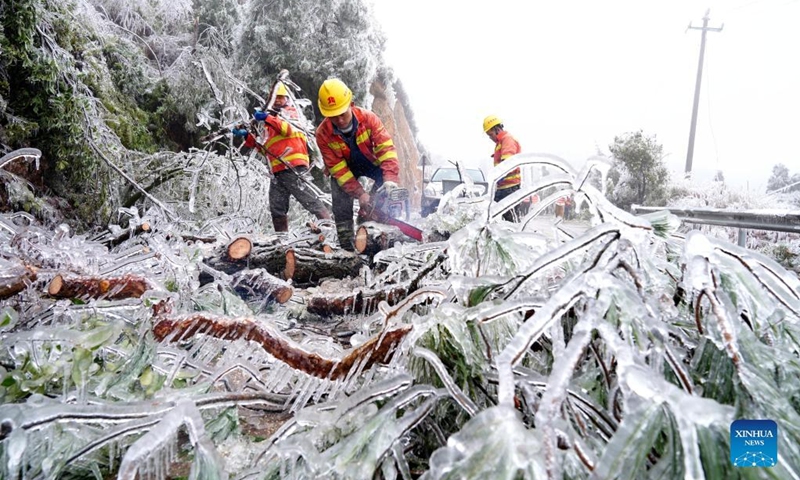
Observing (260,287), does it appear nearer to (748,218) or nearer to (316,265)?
(316,265)

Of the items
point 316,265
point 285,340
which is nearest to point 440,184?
point 316,265

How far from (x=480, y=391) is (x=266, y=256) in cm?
339

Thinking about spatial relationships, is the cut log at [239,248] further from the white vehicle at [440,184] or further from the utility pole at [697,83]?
the utility pole at [697,83]

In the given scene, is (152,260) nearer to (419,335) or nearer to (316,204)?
(419,335)

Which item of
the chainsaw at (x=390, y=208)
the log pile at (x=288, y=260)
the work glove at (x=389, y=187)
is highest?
the work glove at (x=389, y=187)

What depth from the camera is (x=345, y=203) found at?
194 inches

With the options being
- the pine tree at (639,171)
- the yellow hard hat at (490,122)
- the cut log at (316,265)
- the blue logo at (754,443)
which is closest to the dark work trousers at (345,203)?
the cut log at (316,265)

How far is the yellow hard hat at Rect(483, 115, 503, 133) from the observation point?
243 inches

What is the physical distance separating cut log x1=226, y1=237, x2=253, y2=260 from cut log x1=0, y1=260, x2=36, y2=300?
6.10ft

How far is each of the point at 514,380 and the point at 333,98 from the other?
4.19m

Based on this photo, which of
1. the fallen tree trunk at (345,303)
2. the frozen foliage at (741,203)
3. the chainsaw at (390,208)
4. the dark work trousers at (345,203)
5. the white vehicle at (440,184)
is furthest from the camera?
the white vehicle at (440,184)

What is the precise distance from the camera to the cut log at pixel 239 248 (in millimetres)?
3812

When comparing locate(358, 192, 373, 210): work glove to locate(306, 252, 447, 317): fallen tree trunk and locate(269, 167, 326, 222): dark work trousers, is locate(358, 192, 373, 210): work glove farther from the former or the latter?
locate(306, 252, 447, 317): fallen tree trunk

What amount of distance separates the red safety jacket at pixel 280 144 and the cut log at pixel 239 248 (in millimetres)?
1922
